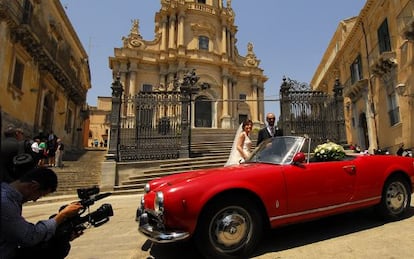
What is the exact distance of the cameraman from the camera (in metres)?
1.77

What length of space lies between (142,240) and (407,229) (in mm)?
3734

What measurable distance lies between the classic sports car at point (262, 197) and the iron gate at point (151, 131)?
7.57 m

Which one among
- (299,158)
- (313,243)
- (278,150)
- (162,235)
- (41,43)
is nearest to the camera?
(162,235)

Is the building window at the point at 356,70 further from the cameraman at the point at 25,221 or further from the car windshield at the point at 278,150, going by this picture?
the cameraman at the point at 25,221

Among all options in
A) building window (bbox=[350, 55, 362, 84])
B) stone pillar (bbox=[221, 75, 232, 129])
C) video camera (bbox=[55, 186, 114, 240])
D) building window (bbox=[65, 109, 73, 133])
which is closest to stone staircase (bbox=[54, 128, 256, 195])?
video camera (bbox=[55, 186, 114, 240])

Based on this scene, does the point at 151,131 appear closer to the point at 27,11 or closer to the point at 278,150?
the point at 278,150

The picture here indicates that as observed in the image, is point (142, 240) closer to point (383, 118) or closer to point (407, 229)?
point (407, 229)

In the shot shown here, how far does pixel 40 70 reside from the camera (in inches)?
717

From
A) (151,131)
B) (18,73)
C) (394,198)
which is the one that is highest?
(18,73)

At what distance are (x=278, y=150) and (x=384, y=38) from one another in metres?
16.4

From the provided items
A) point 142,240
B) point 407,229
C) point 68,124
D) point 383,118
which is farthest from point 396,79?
point 68,124

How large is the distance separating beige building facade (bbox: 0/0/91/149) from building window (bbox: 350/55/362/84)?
21.4 metres

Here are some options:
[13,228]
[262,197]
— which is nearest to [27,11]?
[13,228]

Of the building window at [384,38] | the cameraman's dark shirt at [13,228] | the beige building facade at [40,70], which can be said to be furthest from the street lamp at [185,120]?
the building window at [384,38]
